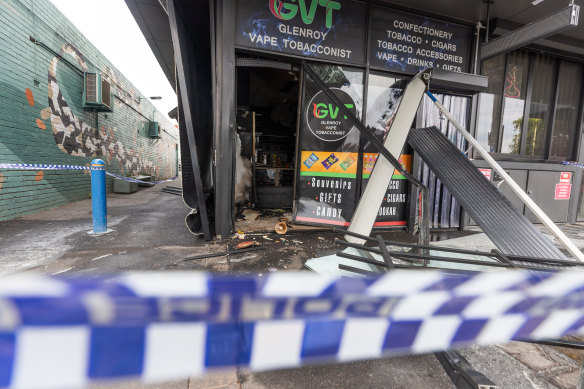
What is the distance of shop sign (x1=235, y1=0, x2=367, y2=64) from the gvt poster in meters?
0.29

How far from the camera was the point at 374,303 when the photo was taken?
0.88 meters

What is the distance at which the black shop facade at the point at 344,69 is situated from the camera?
12.4 ft

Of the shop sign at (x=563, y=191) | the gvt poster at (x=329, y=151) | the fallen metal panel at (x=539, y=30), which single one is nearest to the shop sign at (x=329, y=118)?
the gvt poster at (x=329, y=151)

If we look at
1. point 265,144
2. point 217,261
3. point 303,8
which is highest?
point 303,8

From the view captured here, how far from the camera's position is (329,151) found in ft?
13.9

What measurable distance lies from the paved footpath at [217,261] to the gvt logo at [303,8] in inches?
133

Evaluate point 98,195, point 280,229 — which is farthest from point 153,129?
point 280,229

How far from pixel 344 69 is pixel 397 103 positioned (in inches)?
44.1

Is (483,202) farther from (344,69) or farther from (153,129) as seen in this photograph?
(153,129)

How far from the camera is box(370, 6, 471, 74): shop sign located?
13.8 ft

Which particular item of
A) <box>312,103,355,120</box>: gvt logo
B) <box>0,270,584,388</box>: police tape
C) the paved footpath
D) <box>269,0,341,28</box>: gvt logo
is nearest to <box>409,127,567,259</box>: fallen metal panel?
the paved footpath

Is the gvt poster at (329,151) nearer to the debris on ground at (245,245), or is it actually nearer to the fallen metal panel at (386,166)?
the fallen metal panel at (386,166)

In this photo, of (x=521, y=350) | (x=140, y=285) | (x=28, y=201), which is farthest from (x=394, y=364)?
(x=28, y=201)

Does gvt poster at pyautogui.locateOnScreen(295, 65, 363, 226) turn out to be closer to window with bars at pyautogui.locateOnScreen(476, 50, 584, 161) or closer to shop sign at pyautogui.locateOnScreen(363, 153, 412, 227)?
shop sign at pyautogui.locateOnScreen(363, 153, 412, 227)
